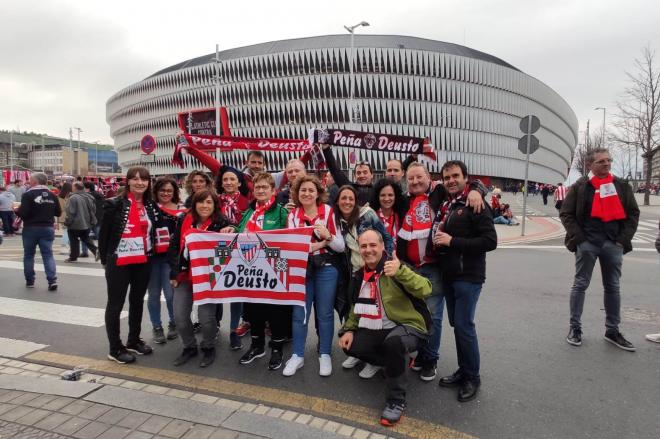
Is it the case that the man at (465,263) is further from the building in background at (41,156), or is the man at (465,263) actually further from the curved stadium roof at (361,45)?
the building in background at (41,156)

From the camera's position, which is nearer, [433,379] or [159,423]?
[159,423]

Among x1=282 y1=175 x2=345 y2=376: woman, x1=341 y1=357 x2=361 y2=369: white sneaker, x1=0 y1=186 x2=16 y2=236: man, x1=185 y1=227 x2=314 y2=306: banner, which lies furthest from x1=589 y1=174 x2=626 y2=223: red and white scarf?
x1=0 y1=186 x2=16 y2=236: man

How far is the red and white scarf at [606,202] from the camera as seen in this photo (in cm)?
432

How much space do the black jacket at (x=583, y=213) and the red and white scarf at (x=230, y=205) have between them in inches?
148

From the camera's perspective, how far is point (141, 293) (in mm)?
4344

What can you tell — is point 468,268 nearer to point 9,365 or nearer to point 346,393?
point 346,393

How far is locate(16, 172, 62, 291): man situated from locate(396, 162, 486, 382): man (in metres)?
6.06

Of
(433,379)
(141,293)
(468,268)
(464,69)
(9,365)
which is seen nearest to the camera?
(468,268)

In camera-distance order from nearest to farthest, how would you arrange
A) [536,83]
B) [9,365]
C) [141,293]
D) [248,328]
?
1. [9,365]
2. [141,293]
3. [248,328]
4. [536,83]

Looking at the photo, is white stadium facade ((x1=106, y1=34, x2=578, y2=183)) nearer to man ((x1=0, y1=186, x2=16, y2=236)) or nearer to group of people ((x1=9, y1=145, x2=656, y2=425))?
man ((x1=0, y1=186, x2=16, y2=236))

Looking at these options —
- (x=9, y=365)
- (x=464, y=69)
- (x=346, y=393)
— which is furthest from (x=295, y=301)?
(x=464, y=69)

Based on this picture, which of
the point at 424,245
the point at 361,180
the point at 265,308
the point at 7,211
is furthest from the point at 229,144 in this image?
the point at 7,211

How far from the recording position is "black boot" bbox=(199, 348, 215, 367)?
3.99 metres

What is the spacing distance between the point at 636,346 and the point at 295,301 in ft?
11.9
